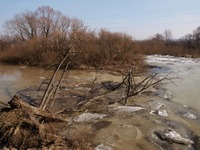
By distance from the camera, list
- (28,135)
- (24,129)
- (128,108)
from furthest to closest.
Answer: (128,108)
(24,129)
(28,135)

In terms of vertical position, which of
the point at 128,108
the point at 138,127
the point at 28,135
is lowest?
the point at 138,127

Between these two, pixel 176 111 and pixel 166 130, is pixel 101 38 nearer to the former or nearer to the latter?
pixel 176 111

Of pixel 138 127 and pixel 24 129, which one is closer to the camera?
pixel 24 129

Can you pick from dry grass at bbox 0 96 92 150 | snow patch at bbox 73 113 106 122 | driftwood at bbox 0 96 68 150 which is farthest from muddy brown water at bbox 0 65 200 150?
driftwood at bbox 0 96 68 150

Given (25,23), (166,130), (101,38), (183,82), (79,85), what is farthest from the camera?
(25,23)

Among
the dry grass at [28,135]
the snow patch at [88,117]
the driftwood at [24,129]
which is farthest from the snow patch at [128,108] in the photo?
the driftwood at [24,129]

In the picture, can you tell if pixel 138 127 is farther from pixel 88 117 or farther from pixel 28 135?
pixel 28 135

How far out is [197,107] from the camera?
31.7ft

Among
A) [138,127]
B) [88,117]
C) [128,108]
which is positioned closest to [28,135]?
[88,117]

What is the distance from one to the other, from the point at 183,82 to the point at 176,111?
6216 millimetres

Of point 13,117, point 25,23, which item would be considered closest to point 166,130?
point 13,117

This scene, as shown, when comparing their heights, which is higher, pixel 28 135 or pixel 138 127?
pixel 28 135

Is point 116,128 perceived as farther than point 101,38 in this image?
No

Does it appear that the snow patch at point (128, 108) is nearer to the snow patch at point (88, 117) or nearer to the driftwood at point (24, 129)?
the snow patch at point (88, 117)
